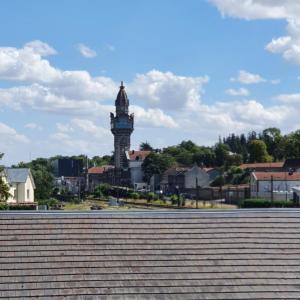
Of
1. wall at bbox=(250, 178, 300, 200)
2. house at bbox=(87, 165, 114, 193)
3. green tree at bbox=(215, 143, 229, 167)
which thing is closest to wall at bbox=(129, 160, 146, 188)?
house at bbox=(87, 165, 114, 193)

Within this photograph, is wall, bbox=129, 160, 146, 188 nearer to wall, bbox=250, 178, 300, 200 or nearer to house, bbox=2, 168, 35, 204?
wall, bbox=250, 178, 300, 200

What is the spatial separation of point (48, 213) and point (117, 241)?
2.05 m

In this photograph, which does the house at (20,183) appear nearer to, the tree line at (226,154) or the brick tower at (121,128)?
the tree line at (226,154)

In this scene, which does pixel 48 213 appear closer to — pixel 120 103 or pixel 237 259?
pixel 237 259

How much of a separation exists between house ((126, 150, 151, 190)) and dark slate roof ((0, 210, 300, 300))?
109 m

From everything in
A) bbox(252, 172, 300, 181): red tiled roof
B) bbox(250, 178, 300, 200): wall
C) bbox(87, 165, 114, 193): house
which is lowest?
bbox(250, 178, 300, 200): wall

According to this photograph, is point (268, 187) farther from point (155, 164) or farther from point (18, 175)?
point (155, 164)

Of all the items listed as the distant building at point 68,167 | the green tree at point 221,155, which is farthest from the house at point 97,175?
the distant building at point 68,167

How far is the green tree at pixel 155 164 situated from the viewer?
406 feet

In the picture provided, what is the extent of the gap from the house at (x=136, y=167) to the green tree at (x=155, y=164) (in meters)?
3.28

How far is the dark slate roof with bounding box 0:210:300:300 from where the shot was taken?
15.1 m

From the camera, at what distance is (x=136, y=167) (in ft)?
440

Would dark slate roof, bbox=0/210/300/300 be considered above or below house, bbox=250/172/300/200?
below

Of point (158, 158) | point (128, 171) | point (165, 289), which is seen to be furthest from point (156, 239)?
point (128, 171)
